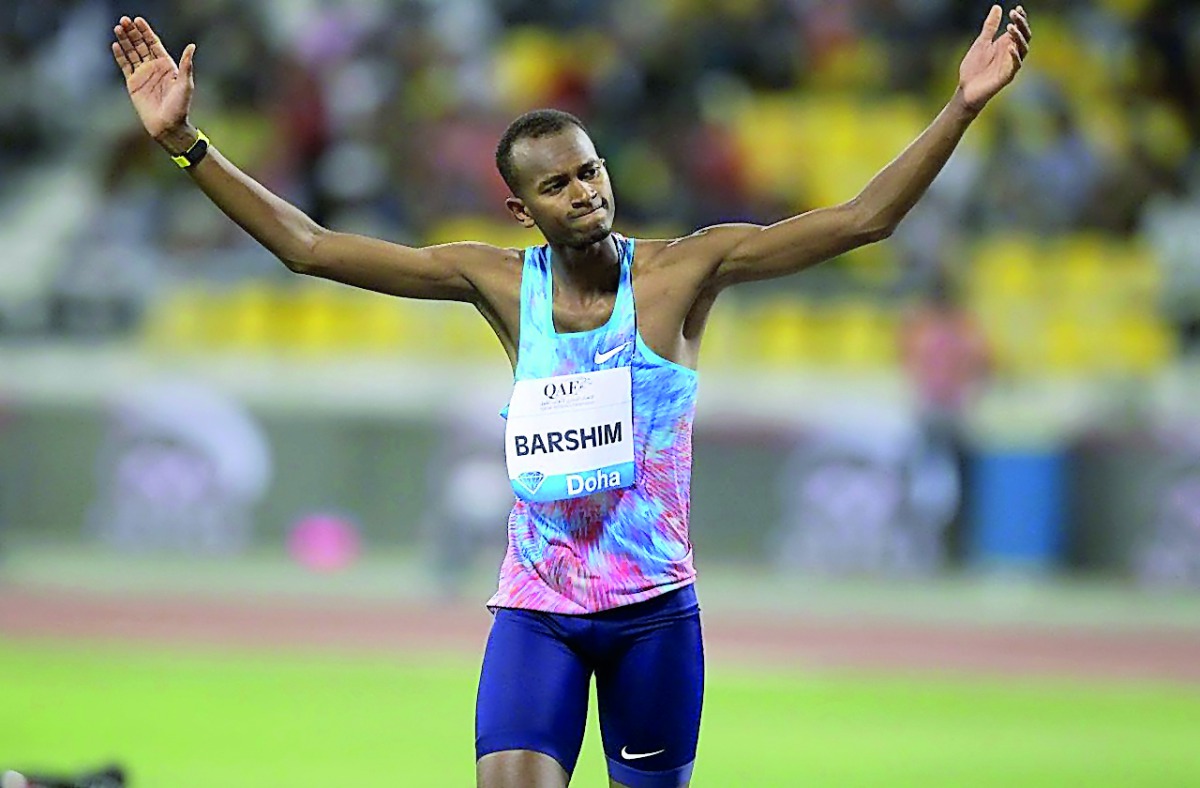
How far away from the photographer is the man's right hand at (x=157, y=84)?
201 inches

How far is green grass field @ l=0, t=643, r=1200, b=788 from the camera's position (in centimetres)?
841

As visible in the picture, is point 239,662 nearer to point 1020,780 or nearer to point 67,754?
point 67,754

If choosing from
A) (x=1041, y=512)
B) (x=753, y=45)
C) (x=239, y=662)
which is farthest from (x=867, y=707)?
(x=753, y=45)

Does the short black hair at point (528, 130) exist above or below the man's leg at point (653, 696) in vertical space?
above

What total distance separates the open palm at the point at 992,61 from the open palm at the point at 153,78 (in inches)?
75.5

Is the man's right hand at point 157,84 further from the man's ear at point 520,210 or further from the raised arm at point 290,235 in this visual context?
the man's ear at point 520,210

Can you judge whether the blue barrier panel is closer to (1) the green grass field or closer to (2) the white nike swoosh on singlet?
(1) the green grass field

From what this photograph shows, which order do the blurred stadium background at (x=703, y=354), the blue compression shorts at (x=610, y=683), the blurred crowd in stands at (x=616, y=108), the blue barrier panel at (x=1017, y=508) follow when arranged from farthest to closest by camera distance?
the blurred crowd in stands at (x=616, y=108) < the blue barrier panel at (x=1017, y=508) < the blurred stadium background at (x=703, y=354) < the blue compression shorts at (x=610, y=683)

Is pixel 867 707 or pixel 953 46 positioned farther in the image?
pixel 953 46

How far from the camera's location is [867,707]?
33.5ft

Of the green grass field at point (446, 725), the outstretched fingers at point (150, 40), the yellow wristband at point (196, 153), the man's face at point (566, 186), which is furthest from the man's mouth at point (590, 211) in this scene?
the green grass field at point (446, 725)

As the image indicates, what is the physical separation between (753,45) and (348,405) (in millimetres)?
4936

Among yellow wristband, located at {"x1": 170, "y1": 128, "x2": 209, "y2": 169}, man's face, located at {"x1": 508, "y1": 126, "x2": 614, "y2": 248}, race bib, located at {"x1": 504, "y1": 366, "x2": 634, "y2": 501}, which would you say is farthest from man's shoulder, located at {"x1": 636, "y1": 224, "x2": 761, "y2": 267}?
yellow wristband, located at {"x1": 170, "y1": 128, "x2": 209, "y2": 169}

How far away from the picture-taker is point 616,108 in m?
16.5
